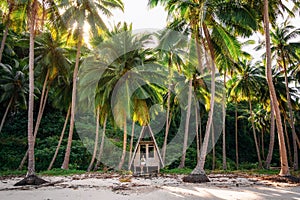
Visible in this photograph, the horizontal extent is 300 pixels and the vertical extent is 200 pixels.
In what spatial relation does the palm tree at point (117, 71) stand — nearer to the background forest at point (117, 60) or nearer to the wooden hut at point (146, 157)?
the background forest at point (117, 60)

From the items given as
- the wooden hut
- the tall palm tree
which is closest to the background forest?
the tall palm tree

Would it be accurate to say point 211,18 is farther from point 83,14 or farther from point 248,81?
point 248,81

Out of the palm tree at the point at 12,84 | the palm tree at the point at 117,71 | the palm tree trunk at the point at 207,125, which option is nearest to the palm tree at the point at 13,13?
the palm tree at the point at 117,71

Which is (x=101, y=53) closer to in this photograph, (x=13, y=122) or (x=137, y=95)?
(x=137, y=95)

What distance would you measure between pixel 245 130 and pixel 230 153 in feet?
11.1

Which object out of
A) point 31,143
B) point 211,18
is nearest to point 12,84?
point 31,143

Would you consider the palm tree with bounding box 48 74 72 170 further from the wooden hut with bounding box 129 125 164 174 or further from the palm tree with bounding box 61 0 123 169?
the wooden hut with bounding box 129 125 164 174

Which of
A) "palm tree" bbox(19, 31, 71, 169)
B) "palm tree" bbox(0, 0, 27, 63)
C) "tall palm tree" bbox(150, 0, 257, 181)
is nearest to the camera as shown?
"tall palm tree" bbox(150, 0, 257, 181)

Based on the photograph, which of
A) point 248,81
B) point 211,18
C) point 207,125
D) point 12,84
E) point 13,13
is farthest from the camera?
point 248,81

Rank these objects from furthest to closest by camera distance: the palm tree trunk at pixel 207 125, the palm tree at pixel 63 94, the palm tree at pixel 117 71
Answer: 1. the palm tree at pixel 63 94
2. the palm tree at pixel 117 71
3. the palm tree trunk at pixel 207 125

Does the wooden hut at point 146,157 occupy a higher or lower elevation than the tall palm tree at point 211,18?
lower

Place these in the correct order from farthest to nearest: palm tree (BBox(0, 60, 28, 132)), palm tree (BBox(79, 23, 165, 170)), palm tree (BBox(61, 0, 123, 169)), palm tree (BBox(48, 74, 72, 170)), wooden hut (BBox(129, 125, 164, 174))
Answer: palm tree (BBox(0, 60, 28, 132)) → palm tree (BBox(48, 74, 72, 170)) → palm tree (BBox(79, 23, 165, 170)) → wooden hut (BBox(129, 125, 164, 174)) → palm tree (BBox(61, 0, 123, 169))

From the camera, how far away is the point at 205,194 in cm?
821

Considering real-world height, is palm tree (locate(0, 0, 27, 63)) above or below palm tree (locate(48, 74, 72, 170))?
above
